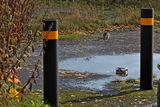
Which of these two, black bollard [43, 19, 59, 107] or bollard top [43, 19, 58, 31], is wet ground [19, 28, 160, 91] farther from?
bollard top [43, 19, 58, 31]

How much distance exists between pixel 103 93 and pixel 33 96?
106 cm

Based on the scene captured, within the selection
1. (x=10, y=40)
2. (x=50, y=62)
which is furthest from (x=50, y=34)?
(x=10, y=40)

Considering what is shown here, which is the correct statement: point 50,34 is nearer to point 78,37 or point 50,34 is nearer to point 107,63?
point 107,63

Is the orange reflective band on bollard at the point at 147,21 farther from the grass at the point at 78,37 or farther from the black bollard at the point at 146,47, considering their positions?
the grass at the point at 78,37

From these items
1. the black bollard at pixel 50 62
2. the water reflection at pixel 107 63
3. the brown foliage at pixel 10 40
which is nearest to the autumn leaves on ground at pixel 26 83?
the brown foliage at pixel 10 40

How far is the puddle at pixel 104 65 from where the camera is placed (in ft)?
25.5

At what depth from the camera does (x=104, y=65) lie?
369 inches

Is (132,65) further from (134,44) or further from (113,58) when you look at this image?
(134,44)

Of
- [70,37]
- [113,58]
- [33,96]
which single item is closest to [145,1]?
[70,37]

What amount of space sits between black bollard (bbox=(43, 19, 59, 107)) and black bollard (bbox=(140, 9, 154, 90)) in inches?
68.9

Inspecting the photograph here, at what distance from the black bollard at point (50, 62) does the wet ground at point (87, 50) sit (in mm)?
1578

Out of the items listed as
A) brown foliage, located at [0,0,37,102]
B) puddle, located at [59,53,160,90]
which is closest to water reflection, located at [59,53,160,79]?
puddle, located at [59,53,160,90]

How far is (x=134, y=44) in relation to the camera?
1230 centimetres

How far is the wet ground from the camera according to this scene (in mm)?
8134
